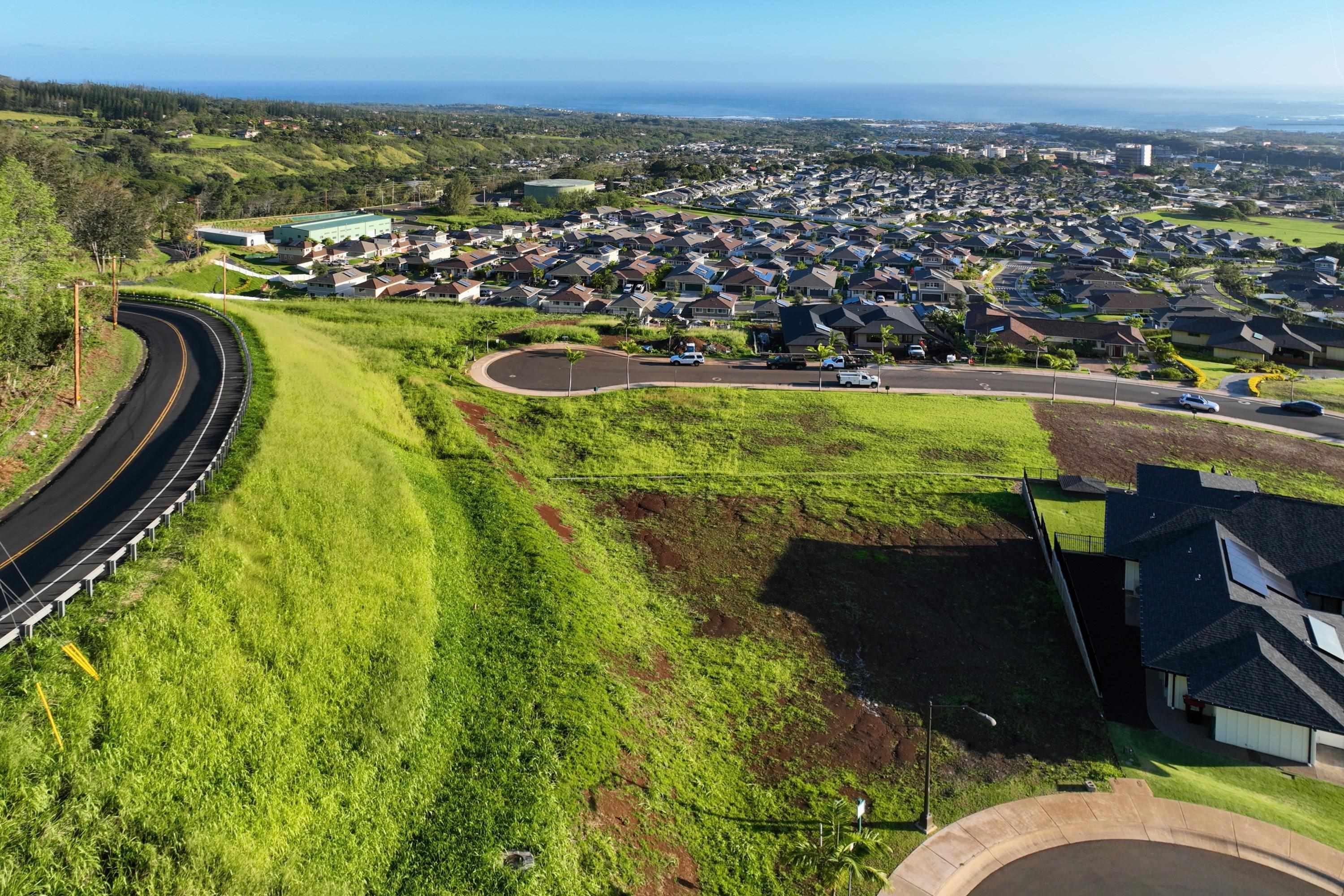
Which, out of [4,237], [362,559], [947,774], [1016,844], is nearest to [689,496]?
[362,559]

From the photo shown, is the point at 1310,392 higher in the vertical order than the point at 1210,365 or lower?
lower

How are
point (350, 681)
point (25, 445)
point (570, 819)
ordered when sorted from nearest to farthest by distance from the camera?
1. point (570, 819)
2. point (350, 681)
3. point (25, 445)

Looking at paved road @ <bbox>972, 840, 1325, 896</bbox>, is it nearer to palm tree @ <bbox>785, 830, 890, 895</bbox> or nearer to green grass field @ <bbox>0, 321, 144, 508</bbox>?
palm tree @ <bbox>785, 830, 890, 895</bbox>

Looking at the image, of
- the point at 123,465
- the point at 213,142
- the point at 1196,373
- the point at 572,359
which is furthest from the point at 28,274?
the point at 213,142

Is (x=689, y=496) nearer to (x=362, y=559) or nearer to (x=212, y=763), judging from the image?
(x=362, y=559)

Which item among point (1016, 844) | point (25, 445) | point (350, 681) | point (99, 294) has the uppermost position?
point (99, 294)

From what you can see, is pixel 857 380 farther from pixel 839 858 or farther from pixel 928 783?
pixel 839 858

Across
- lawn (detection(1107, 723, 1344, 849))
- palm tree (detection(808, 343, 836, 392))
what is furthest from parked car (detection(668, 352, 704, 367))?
lawn (detection(1107, 723, 1344, 849))
